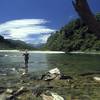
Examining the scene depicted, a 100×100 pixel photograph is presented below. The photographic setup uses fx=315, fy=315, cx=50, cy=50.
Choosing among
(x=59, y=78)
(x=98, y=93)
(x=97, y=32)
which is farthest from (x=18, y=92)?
(x=97, y=32)

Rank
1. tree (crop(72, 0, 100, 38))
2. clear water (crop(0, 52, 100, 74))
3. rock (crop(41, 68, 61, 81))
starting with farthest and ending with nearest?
clear water (crop(0, 52, 100, 74)) → rock (crop(41, 68, 61, 81)) → tree (crop(72, 0, 100, 38))

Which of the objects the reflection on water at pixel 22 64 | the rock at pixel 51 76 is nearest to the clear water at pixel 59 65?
the reflection on water at pixel 22 64

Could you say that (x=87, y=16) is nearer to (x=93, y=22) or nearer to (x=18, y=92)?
(x=93, y=22)

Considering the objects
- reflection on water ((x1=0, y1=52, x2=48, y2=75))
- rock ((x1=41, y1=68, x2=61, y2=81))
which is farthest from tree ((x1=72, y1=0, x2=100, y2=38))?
reflection on water ((x1=0, y1=52, x2=48, y2=75))

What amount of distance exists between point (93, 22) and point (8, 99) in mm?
12707

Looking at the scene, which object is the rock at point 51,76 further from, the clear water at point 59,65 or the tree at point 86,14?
the tree at point 86,14

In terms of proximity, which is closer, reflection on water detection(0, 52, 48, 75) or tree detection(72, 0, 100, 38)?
tree detection(72, 0, 100, 38)

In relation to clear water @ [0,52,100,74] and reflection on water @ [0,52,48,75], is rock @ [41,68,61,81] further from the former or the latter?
reflection on water @ [0,52,48,75]

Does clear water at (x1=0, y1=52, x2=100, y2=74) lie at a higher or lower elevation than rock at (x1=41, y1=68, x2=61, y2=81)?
higher

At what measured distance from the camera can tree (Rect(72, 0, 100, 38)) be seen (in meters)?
4.18

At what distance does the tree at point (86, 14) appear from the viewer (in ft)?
13.7

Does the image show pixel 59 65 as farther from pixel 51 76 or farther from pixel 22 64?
pixel 51 76

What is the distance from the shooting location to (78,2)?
4250 mm

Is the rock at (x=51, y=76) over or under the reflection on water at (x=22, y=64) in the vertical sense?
under
